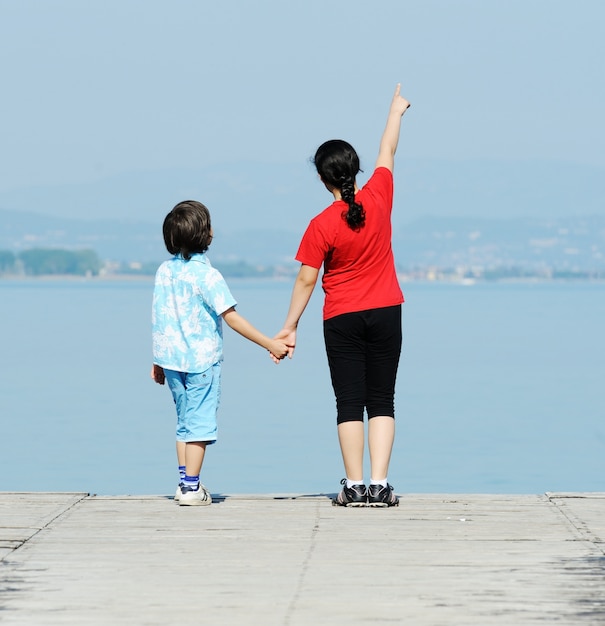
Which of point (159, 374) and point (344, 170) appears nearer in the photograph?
point (344, 170)

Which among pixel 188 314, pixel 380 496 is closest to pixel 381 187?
pixel 188 314

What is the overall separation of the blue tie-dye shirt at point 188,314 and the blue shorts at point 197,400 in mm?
54

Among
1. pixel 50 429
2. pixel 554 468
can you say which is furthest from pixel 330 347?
pixel 50 429

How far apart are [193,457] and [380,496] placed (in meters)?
0.96

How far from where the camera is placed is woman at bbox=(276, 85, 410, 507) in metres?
6.45

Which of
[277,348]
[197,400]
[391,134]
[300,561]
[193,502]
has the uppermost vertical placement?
[391,134]

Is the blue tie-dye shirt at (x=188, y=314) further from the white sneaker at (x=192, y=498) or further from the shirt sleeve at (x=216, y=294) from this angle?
the white sneaker at (x=192, y=498)

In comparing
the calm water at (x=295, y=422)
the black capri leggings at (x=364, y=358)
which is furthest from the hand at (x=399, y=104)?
the calm water at (x=295, y=422)

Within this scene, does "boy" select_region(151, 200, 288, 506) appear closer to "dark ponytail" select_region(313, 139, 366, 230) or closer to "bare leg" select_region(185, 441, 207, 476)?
"bare leg" select_region(185, 441, 207, 476)

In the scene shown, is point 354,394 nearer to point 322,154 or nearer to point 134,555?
point 322,154

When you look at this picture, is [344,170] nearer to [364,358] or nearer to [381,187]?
[381,187]

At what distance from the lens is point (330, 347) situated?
664 cm

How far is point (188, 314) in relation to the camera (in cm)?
664

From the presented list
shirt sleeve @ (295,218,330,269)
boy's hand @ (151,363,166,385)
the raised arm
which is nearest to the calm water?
boy's hand @ (151,363,166,385)
